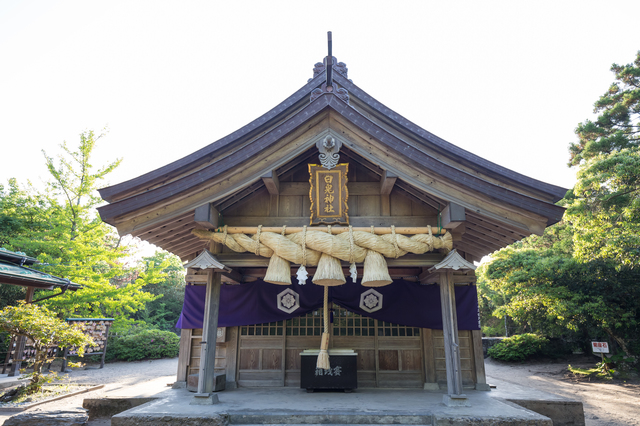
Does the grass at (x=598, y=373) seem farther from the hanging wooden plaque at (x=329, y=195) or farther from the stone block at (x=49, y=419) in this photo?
the stone block at (x=49, y=419)

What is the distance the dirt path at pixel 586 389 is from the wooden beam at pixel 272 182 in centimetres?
680

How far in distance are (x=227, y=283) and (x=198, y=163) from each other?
8.56 feet

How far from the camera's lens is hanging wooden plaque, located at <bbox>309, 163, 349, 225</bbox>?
233 inches

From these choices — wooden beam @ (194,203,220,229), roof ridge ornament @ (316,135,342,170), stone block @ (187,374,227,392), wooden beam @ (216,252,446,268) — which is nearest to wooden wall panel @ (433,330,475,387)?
wooden beam @ (216,252,446,268)

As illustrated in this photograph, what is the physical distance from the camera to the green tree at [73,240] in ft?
46.2

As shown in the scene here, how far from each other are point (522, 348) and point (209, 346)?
1709 cm

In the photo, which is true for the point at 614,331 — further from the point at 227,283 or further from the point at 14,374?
the point at 14,374

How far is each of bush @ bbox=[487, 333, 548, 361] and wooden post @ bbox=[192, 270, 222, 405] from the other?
54.3ft

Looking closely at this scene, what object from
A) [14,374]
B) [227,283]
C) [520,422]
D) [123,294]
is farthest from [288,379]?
[123,294]

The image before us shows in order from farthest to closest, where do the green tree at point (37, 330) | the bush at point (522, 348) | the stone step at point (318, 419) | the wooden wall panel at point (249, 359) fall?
the bush at point (522, 348), the wooden wall panel at point (249, 359), the green tree at point (37, 330), the stone step at point (318, 419)

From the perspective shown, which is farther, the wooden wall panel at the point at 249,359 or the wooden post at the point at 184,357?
the wooden wall panel at the point at 249,359

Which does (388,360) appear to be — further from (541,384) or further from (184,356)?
(541,384)

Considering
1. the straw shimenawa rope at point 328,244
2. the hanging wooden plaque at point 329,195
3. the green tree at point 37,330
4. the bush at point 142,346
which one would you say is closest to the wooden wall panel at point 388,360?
the straw shimenawa rope at point 328,244

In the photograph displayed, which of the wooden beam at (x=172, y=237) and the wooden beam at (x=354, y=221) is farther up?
the wooden beam at (x=354, y=221)
